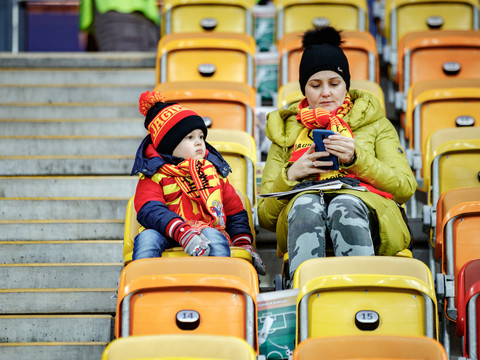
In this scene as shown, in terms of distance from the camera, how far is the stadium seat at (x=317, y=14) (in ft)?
14.3

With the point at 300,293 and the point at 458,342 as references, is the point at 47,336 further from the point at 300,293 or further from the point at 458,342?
the point at 458,342

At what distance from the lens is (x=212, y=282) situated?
7.03ft

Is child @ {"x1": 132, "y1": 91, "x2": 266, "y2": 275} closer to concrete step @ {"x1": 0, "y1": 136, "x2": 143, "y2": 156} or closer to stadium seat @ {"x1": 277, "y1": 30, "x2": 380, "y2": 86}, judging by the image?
concrete step @ {"x1": 0, "y1": 136, "x2": 143, "y2": 156}

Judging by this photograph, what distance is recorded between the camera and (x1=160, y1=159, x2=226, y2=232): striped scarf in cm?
264

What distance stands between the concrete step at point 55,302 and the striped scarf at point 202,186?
443 mm

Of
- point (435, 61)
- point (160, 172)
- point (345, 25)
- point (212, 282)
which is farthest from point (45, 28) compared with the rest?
point (212, 282)

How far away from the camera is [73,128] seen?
3.72m

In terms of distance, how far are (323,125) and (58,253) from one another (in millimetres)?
1096

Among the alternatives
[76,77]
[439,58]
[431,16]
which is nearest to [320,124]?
[439,58]

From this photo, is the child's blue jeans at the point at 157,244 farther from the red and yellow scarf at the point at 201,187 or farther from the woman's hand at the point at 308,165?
the woman's hand at the point at 308,165

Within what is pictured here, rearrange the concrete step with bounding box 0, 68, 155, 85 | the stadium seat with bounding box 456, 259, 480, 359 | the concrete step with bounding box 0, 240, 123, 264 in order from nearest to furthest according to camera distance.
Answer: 1. the stadium seat with bounding box 456, 259, 480, 359
2. the concrete step with bounding box 0, 240, 123, 264
3. the concrete step with bounding box 0, 68, 155, 85

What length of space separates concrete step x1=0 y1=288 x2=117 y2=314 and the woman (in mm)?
626

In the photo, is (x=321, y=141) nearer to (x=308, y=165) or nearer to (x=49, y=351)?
(x=308, y=165)

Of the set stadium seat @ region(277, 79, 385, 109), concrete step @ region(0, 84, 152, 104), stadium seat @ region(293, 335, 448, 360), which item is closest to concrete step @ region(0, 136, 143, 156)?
concrete step @ region(0, 84, 152, 104)
